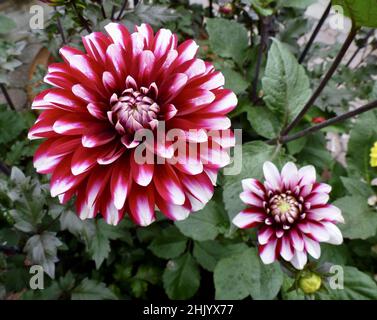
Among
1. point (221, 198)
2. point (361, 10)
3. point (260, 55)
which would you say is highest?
point (361, 10)

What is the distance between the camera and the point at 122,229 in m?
0.98

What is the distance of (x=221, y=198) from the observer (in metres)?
1.08

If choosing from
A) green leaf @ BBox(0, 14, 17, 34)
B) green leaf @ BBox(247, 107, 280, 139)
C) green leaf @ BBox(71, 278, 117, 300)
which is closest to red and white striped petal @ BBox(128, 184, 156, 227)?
green leaf @ BBox(247, 107, 280, 139)

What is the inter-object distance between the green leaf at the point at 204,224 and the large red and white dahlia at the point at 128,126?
1.28ft

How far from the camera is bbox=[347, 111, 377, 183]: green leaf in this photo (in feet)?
3.33

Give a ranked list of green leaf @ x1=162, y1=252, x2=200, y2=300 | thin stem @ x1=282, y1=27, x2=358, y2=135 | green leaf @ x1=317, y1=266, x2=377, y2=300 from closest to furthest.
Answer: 1. thin stem @ x1=282, y1=27, x2=358, y2=135
2. green leaf @ x1=317, y1=266, x2=377, y2=300
3. green leaf @ x1=162, y1=252, x2=200, y2=300

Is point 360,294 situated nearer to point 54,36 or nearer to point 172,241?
point 172,241

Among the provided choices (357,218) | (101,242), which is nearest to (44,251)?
(101,242)

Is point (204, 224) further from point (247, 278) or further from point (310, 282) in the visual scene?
point (310, 282)

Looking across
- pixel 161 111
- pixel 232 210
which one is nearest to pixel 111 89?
pixel 161 111

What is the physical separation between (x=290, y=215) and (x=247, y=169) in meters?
0.14

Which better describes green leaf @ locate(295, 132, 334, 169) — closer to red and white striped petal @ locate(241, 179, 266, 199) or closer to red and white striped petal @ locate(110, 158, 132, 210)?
red and white striped petal @ locate(241, 179, 266, 199)
